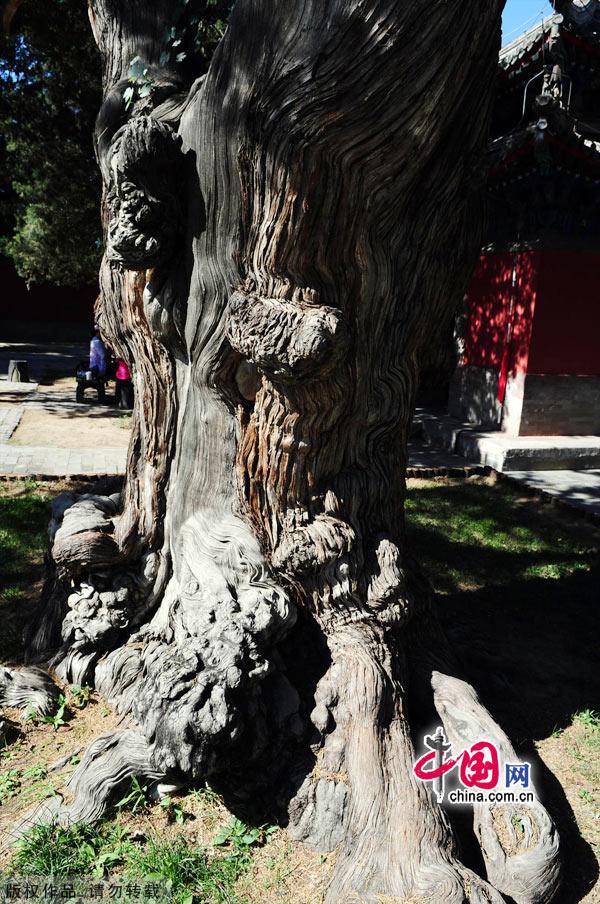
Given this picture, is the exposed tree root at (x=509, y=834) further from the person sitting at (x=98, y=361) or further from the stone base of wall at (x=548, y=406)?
the person sitting at (x=98, y=361)

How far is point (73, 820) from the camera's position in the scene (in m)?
2.97

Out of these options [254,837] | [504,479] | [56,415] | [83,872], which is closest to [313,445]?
[254,837]

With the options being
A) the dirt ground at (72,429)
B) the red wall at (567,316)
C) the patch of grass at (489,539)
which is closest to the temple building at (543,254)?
the red wall at (567,316)

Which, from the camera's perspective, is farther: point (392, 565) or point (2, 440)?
point (2, 440)

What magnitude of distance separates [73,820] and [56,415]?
392 inches

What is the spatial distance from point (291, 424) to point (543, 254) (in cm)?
803

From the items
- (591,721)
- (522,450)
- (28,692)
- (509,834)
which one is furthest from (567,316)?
(28,692)

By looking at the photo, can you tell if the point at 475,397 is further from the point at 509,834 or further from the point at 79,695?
the point at 509,834

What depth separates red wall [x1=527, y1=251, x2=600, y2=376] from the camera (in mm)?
10031

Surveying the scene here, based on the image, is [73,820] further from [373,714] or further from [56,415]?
[56,415]

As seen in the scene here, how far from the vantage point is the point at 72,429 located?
1102 centimetres

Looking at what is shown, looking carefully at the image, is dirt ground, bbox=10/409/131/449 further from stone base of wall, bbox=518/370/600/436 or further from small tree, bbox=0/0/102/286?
stone base of wall, bbox=518/370/600/436

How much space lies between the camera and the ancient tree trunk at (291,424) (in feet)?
8.91

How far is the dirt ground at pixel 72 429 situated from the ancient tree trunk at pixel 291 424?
657cm
